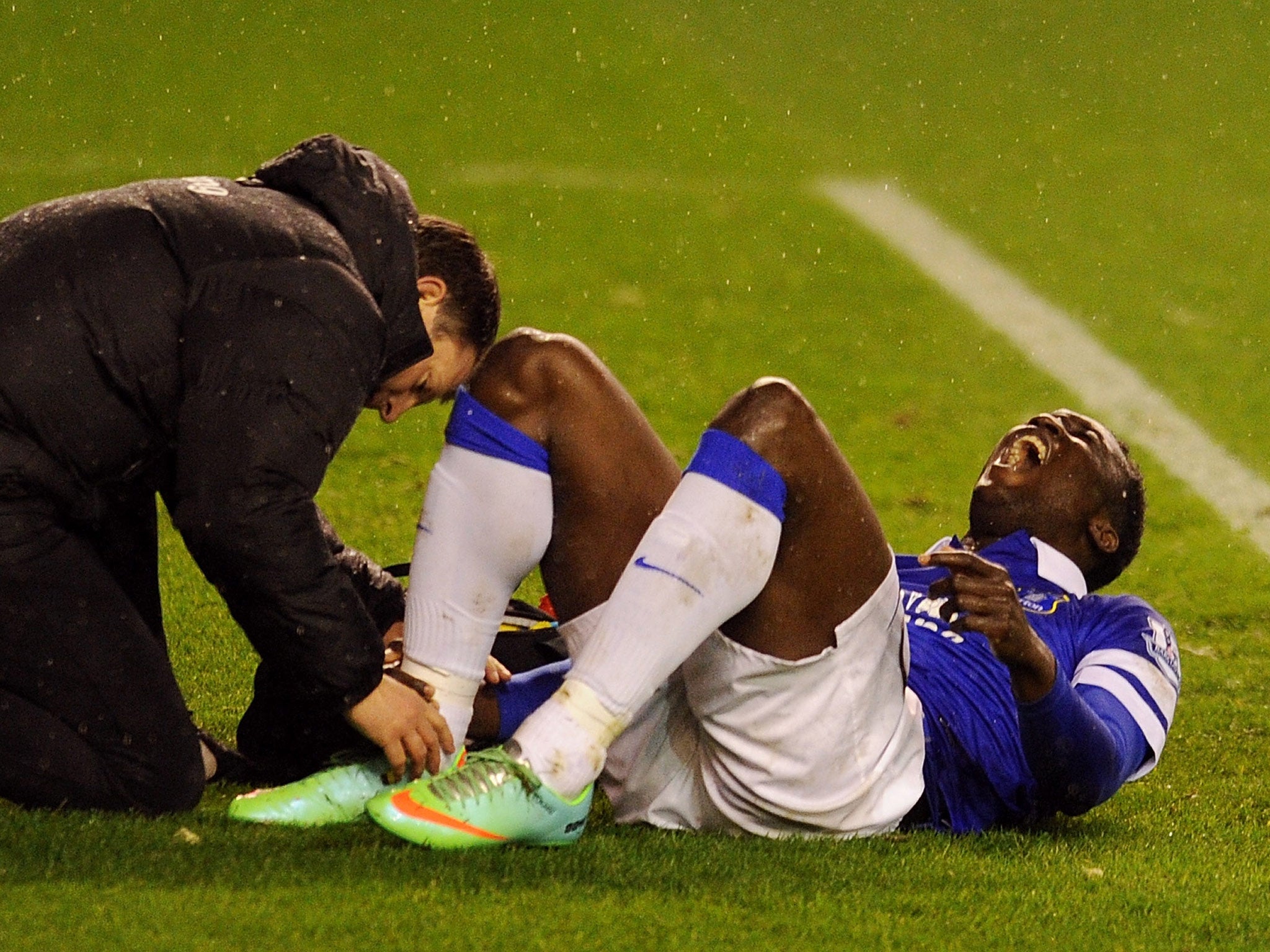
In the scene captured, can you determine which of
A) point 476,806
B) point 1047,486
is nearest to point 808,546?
point 476,806

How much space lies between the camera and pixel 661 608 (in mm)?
2656

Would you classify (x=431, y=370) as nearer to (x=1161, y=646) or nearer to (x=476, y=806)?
(x=476, y=806)

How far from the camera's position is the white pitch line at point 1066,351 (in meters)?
6.45

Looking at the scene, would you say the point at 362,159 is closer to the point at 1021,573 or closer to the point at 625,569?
the point at 625,569

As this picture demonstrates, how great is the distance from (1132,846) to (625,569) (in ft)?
3.40

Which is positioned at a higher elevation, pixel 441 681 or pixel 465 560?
pixel 465 560

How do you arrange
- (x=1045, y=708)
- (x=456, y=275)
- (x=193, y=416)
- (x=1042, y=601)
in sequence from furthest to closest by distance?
(x=1042, y=601), (x=456, y=275), (x=1045, y=708), (x=193, y=416)

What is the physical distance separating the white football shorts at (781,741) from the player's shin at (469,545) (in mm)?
167

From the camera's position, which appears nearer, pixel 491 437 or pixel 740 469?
pixel 740 469

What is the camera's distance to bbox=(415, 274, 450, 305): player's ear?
2.93 metres

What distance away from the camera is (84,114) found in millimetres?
10617

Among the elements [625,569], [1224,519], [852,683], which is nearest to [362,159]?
[625,569]

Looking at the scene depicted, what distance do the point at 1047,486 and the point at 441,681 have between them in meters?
1.36

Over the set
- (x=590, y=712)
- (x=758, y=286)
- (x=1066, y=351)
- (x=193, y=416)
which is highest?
A: (x=193, y=416)
